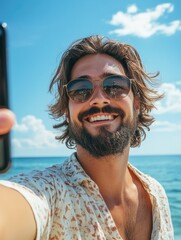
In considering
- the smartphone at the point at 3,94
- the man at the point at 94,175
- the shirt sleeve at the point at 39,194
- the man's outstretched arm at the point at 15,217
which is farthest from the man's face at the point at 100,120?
the smartphone at the point at 3,94

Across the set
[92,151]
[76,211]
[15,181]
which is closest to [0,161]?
[15,181]

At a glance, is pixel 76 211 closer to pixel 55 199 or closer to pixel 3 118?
pixel 55 199

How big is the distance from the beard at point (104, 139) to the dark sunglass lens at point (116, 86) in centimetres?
16

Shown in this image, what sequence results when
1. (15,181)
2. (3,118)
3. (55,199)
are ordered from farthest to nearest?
(55,199)
(15,181)
(3,118)

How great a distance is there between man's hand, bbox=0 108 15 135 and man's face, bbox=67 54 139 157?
2.10 metres

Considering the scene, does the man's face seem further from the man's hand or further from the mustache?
the man's hand

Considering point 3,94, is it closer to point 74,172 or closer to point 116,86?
point 74,172

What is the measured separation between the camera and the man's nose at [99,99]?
3.19 metres

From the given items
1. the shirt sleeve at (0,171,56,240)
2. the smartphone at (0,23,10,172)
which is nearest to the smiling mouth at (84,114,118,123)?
the shirt sleeve at (0,171,56,240)

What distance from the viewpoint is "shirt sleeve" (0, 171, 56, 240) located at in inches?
77.1

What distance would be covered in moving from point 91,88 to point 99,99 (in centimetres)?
13

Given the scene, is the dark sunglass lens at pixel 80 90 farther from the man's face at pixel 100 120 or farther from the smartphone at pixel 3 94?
the smartphone at pixel 3 94

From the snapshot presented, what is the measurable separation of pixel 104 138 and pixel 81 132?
0.77ft

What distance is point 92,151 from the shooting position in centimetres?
308
